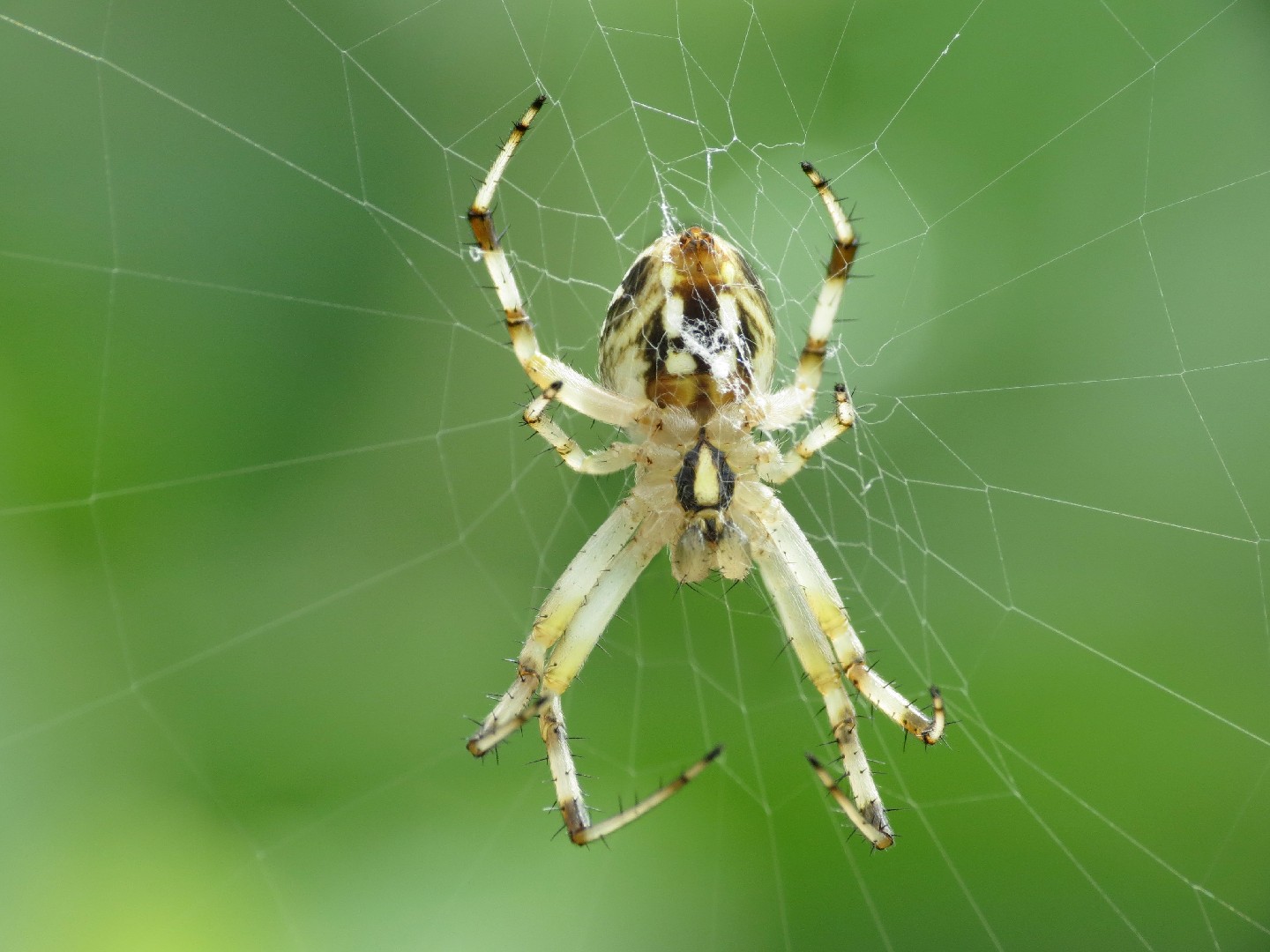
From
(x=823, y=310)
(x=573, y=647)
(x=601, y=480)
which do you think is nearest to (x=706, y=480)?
(x=823, y=310)

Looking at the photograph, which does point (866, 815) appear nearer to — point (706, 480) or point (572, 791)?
point (572, 791)

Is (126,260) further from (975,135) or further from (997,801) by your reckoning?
(997,801)

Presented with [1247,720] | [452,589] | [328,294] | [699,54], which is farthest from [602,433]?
[1247,720]

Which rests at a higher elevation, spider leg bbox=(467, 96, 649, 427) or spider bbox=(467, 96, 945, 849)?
spider leg bbox=(467, 96, 649, 427)

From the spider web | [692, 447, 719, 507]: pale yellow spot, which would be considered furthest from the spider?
the spider web

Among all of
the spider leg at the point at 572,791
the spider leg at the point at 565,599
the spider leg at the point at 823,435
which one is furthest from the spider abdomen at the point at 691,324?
the spider leg at the point at 572,791

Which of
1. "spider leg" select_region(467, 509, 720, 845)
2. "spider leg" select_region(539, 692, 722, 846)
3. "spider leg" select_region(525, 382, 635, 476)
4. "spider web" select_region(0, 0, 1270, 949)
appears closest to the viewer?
"spider leg" select_region(525, 382, 635, 476)

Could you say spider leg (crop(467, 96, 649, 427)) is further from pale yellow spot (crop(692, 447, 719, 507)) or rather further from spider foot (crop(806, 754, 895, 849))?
spider foot (crop(806, 754, 895, 849))

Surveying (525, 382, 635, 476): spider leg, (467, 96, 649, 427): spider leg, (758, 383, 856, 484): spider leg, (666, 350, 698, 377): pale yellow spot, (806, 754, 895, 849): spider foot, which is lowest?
(806, 754, 895, 849): spider foot

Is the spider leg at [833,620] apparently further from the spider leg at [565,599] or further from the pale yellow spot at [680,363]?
the pale yellow spot at [680,363]
